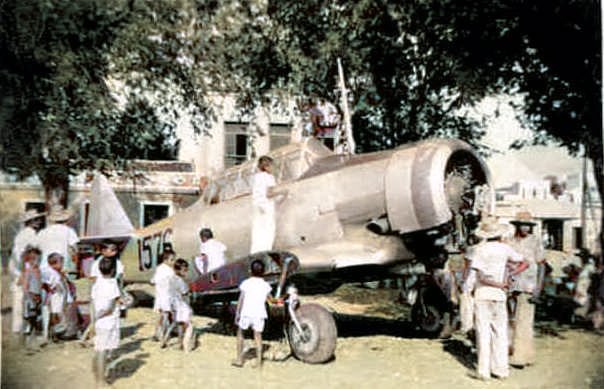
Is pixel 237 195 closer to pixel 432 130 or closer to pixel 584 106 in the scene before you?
pixel 432 130

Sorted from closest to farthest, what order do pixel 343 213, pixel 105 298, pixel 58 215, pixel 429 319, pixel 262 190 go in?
pixel 105 298, pixel 58 215, pixel 343 213, pixel 262 190, pixel 429 319

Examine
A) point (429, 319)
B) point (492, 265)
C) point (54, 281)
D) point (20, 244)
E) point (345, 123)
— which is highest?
point (345, 123)

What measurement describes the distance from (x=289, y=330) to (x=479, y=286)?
47.1 inches

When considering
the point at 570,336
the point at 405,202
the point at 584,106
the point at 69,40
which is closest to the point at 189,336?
the point at 405,202

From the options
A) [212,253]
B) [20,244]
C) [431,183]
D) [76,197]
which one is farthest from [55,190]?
[431,183]

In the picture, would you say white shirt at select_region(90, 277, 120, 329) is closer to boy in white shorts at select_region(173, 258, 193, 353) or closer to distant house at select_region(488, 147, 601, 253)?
boy in white shorts at select_region(173, 258, 193, 353)

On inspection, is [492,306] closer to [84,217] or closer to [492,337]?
[492,337]

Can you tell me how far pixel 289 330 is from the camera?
433 cm

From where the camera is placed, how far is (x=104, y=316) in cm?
399

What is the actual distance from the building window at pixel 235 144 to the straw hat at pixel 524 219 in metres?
1.76

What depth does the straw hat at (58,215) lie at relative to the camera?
13.5 ft

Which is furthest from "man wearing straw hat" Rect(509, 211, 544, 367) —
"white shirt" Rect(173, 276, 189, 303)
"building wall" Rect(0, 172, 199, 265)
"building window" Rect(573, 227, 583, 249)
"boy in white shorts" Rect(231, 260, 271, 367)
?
"building wall" Rect(0, 172, 199, 265)

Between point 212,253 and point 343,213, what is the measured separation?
3.17 feet

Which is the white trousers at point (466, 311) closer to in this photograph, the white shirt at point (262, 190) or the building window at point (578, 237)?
the building window at point (578, 237)
